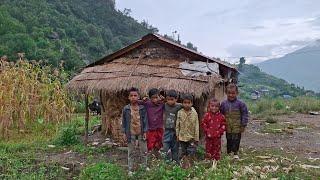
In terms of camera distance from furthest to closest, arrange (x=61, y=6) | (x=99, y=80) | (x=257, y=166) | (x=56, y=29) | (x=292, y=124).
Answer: (x=61, y=6) → (x=56, y=29) → (x=292, y=124) → (x=99, y=80) → (x=257, y=166)

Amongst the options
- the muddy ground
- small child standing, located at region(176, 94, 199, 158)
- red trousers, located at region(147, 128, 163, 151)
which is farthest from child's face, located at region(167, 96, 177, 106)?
the muddy ground

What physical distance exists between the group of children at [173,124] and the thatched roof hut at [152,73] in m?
1.10

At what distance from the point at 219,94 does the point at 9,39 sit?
19.6 m

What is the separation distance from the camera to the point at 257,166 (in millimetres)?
7613

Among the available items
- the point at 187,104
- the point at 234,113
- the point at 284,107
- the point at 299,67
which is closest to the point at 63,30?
the point at 284,107

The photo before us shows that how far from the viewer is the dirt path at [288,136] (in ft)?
34.7

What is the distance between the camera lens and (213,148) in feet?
25.7

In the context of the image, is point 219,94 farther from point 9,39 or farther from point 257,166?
point 9,39

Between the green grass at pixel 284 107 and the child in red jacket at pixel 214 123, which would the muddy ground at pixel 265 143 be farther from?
the green grass at pixel 284 107

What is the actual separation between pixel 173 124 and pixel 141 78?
2.52m

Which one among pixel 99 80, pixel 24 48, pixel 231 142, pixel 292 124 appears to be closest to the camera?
pixel 231 142

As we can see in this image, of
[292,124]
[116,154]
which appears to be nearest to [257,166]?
[116,154]

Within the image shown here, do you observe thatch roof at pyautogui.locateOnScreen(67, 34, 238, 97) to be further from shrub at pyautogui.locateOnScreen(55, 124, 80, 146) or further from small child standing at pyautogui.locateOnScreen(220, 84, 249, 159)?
shrub at pyautogui.locateOnScreen(55, 124, 80, 146)

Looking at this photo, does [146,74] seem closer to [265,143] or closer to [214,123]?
[214,123]
